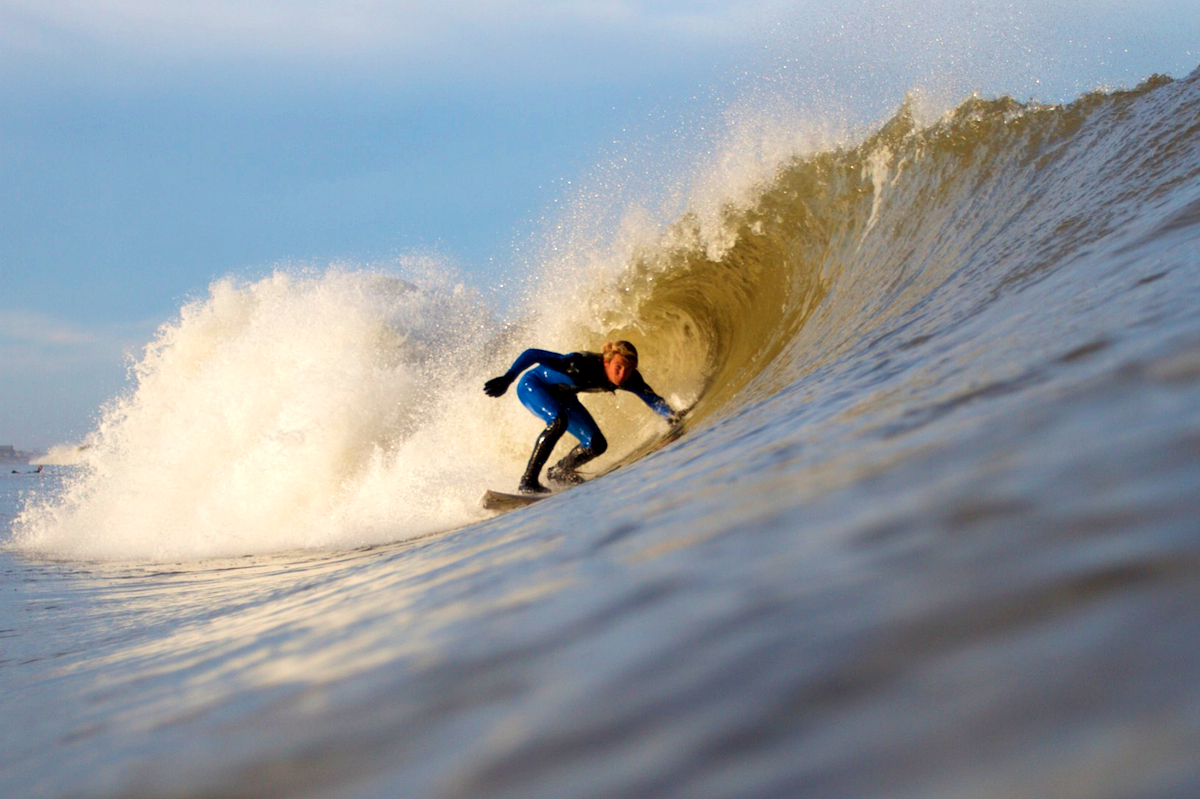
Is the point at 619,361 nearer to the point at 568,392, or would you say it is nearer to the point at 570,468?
the point at 568,392

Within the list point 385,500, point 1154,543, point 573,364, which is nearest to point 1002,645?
point 1154,543

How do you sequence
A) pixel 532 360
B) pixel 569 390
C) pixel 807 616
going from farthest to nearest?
pixel 569 390
pixel 532 360
pixel 807 616

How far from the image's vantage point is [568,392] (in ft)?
23.1

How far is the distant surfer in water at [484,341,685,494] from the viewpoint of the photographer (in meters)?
6.68

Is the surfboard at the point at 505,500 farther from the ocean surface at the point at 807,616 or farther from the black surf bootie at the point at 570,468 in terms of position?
the ocean surface at the point at 807,616

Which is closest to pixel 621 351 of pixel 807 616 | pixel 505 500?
pixel 505 500

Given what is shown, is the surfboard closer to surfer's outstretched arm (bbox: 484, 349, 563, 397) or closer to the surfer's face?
surfer's outstretched arm (bbox: 484, 349, 563, 397)

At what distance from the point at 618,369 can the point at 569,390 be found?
60cm

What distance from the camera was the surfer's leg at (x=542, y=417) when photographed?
6.55m

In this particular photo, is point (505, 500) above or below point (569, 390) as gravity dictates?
below

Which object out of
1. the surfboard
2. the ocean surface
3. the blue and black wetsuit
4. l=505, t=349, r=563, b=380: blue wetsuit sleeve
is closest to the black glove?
the blue and black wetsuit

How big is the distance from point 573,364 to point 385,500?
6.67ft

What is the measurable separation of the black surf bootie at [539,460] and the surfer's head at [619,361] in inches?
23.4

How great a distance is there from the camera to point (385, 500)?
7297 millimetres
